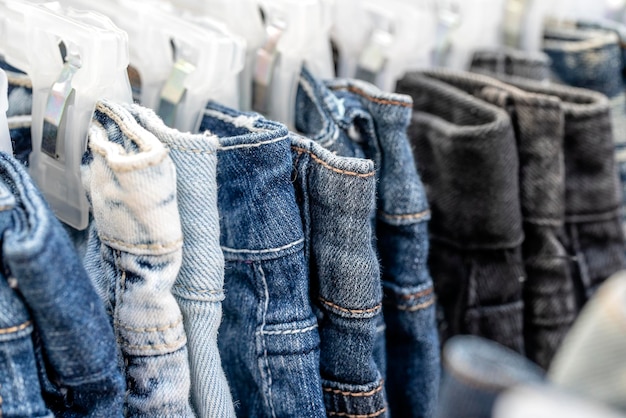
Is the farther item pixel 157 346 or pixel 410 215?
pixel 410 215

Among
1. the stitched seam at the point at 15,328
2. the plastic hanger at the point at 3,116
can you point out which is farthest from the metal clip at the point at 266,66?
the stitched seam at the point at 15,328

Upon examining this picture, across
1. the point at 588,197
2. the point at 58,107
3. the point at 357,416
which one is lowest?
the point at 357,416

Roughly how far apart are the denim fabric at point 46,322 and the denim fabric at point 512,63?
62 cm

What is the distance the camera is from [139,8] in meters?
0.62

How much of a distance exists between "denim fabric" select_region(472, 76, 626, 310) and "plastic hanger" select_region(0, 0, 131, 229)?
1.60 feet

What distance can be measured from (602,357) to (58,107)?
436 millimetres

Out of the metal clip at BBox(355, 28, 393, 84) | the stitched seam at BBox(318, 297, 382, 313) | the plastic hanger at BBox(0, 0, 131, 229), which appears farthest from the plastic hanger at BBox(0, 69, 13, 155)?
the metal clip at BBox(355, 28, 393, 84)

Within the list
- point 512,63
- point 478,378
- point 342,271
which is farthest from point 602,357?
point 512,63

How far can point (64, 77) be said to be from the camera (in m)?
0.56

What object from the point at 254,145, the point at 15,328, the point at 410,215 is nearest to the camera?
the point at 15,328

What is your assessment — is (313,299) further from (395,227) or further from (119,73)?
(119,73)

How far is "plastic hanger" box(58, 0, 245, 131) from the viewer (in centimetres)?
61

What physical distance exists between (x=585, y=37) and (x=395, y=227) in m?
0.46

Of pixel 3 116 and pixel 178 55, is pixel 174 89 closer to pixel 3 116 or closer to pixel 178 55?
pixel 178 55
